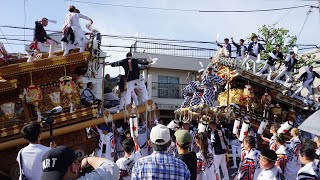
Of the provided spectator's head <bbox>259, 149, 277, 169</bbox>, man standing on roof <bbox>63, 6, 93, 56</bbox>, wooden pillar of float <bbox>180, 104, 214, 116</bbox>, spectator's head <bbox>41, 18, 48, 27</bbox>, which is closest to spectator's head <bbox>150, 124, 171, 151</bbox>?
spectator's head <bbox>259, 149, 277, 169</bbox>

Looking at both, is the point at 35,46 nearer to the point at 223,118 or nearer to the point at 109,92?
the point at 109,92

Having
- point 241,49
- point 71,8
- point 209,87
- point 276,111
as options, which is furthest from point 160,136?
point 241,49

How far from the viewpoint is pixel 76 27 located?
32.8ft

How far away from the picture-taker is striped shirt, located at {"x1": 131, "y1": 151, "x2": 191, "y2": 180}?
3.41 meters

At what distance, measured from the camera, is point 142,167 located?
3457 mm

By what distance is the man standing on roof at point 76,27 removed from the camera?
32.6 feet

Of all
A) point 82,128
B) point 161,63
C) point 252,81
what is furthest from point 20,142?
point 161,63

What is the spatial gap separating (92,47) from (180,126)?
3.08 metres

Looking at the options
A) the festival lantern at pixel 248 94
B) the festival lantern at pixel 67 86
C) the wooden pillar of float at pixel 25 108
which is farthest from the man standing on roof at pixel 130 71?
the festival lantern at pixel 248 94

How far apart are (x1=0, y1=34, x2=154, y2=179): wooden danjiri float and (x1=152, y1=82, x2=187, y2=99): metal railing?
45.8 ft

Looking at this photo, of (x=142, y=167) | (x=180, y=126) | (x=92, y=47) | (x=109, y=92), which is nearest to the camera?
(x=142, y=167)

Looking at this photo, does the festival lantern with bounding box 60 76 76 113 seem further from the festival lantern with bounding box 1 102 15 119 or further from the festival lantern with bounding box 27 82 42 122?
the festival lantern with bounding box 1 102 15 119

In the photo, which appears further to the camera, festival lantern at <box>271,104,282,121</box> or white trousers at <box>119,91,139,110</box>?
festival lantern at <box>271,104,282,121</box>

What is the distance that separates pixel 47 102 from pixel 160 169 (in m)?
6.93
